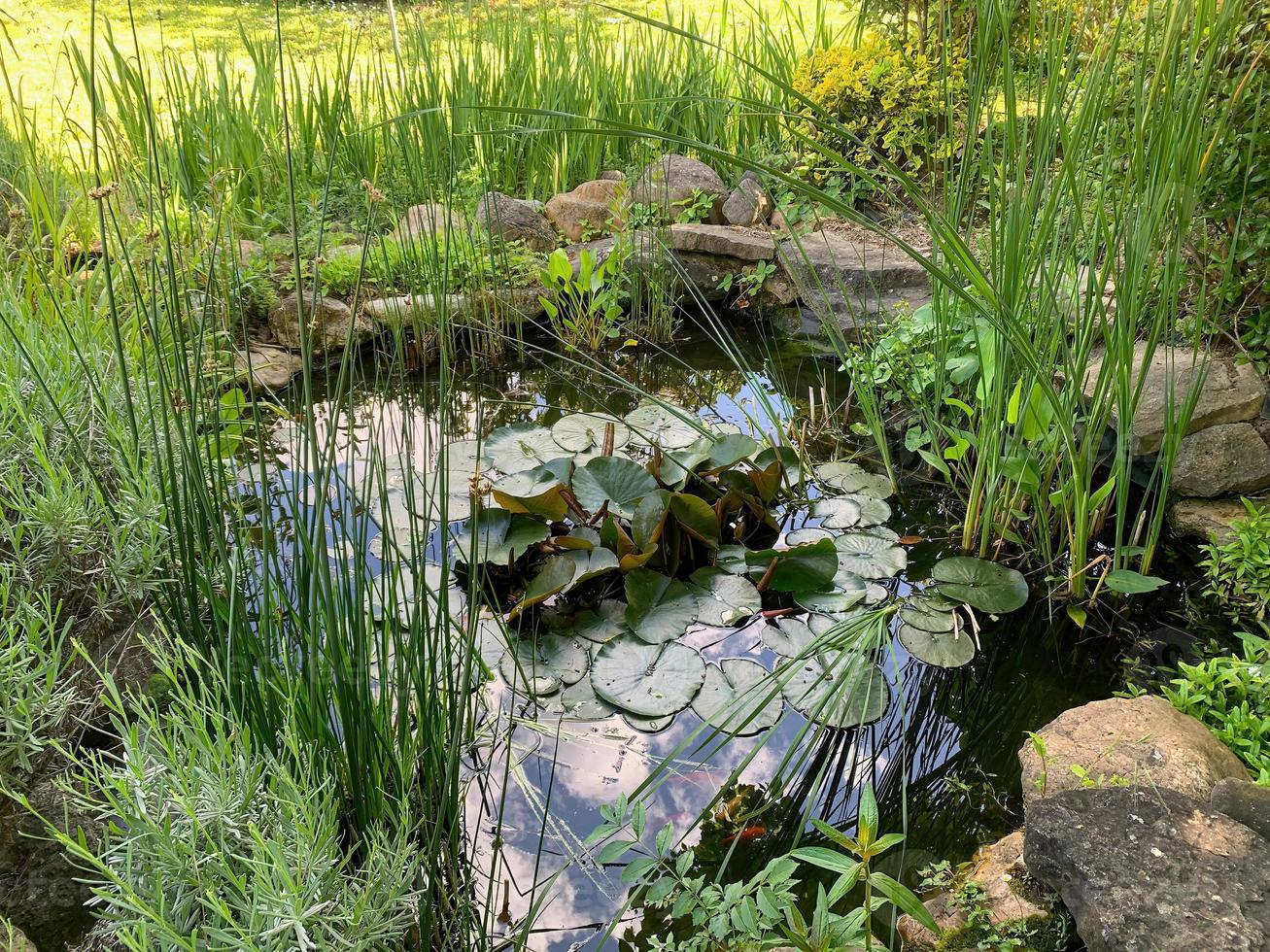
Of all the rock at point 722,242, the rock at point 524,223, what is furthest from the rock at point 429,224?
the rock at point 722,242

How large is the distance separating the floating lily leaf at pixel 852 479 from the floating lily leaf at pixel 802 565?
1.50ft

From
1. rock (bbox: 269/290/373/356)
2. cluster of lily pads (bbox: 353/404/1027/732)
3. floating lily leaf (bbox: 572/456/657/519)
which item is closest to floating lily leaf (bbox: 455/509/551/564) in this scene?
cluster of lily pads (bbox: 353/404/1027/732)

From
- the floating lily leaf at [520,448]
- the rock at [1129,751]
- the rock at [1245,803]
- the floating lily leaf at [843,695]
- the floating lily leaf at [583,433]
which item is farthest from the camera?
the floating lily leaf at [583,433]

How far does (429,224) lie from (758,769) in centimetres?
176

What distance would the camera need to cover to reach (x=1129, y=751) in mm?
1592

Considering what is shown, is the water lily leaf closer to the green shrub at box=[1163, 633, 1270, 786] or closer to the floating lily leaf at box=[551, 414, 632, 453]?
the floating lily leaf at box=[551, 414, 632, 453]

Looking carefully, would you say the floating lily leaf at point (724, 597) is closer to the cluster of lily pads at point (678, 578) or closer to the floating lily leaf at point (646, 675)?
the cluster of lily pads at point (678, 578)

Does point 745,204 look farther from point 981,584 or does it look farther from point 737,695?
point 737,695

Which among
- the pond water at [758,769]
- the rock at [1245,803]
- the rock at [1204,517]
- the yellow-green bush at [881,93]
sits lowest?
the pond water at [758,769]

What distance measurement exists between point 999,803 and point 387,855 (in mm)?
1151

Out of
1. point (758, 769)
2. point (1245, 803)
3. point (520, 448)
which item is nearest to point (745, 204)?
point (520, 448)

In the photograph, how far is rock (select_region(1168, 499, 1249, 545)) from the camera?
7.68 feet

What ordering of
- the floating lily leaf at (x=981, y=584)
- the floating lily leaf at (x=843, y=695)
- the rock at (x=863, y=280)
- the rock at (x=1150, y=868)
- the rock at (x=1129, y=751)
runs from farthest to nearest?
the rock at (x=863, y=280) < the floating lily leaf at (x=981, y=584) < the floating lily leaf at (x=843, y=695) < the rock at (x=1129, y=751) < the rock at (x=1150, y=868)

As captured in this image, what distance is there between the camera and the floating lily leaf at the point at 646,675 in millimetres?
1873
